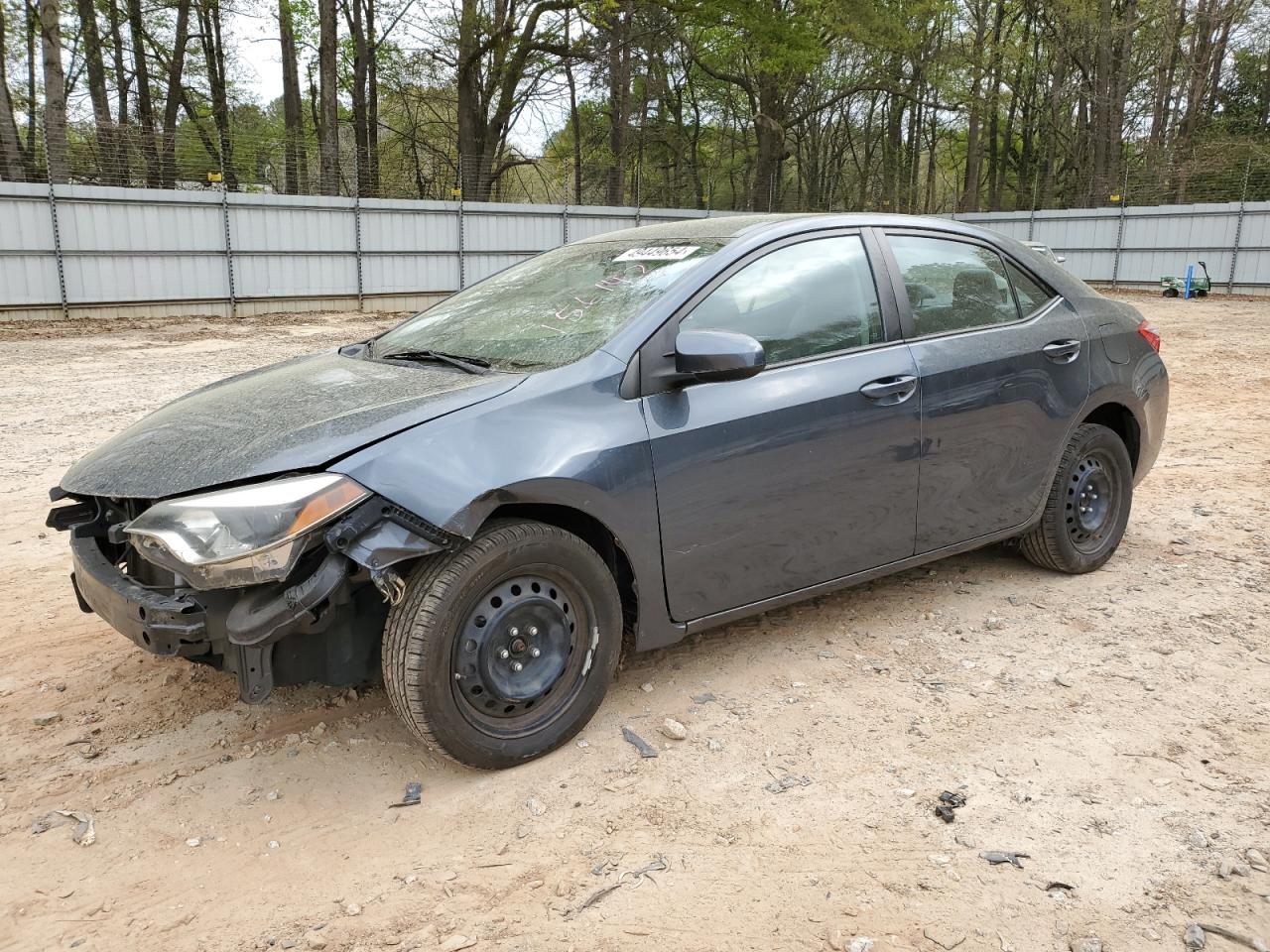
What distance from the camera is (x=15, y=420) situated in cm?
823

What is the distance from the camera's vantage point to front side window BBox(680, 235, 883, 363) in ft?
10.8

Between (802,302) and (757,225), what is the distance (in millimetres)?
350

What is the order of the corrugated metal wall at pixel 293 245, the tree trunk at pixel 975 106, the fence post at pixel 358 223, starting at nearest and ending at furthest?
the corrugated metal wall at pixel 293 245
the fence post at pixel 358 223
the tree trunk at pixel 975 106

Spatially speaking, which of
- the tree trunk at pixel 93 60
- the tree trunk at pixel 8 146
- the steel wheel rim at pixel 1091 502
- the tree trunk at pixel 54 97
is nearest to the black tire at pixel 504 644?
the steel wheel rim at pixel 1091 502

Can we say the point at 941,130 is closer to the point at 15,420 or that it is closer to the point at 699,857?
the point at 15,420

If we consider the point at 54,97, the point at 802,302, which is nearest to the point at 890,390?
the point at 802,302

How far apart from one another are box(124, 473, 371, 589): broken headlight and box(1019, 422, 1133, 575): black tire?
3.14 m

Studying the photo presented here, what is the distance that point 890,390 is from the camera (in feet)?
11.5

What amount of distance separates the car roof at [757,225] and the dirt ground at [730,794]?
1.58 meters

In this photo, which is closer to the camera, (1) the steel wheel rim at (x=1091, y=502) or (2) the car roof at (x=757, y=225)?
(2) the car roof at (x=757, y=225)

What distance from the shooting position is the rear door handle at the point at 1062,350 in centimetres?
406

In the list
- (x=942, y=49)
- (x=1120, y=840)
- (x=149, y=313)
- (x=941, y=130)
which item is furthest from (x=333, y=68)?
(x=941, y=130)

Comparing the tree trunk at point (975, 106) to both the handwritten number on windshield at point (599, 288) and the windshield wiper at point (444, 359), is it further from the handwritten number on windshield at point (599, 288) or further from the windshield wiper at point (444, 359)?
the windshield wiper at point (444, 359)

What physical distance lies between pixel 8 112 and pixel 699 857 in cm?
2236
